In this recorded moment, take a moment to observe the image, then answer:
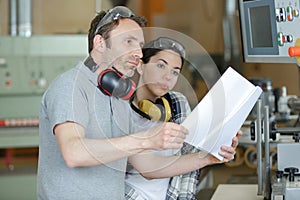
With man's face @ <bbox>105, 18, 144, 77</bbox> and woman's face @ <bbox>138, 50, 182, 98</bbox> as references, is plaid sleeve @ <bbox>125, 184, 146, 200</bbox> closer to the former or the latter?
woman's face @ <bbox>138, 50, 182, 98</bbox>

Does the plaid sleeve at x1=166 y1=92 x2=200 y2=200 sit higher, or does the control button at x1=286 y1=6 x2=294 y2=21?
the control button at x1=286 y1=6 x2=294 y2=21

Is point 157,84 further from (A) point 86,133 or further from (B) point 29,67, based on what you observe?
(B) point 29,67

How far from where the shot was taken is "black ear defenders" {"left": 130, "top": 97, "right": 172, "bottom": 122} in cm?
192

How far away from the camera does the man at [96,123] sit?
1661mm

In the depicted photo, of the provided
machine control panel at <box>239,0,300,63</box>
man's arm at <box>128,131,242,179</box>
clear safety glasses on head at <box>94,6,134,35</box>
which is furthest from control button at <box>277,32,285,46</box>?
clear safety glasses on head at <box>94,6,134,35</box>

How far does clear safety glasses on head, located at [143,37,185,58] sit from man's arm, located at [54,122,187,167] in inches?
11.4

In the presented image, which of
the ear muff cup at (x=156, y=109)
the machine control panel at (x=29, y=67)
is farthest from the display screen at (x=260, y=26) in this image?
the machine control panel at (x=29, y=67)

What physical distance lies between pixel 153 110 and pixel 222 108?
22 cm

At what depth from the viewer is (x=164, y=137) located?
1.61 m

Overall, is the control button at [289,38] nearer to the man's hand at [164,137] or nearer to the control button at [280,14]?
the control button at [280,14]

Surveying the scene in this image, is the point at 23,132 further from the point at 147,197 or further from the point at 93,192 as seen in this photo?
the point at 93,192

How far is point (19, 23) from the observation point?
15.0 feet

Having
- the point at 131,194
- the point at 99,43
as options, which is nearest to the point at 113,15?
the point at 99,43

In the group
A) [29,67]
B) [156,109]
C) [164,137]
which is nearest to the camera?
[164,137]
